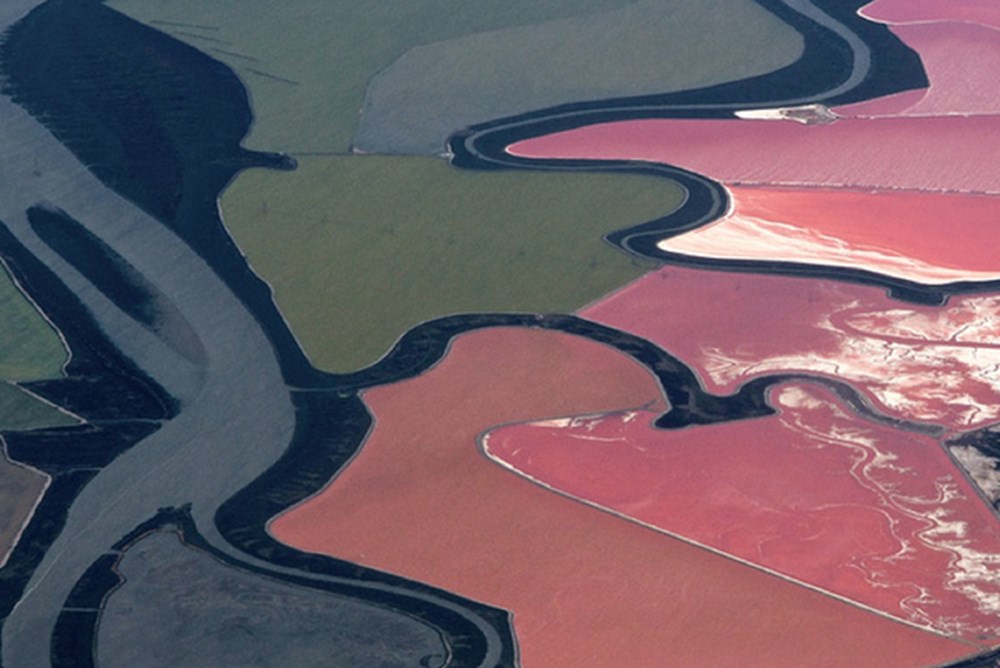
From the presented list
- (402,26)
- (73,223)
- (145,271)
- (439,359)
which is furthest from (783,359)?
(402,26)

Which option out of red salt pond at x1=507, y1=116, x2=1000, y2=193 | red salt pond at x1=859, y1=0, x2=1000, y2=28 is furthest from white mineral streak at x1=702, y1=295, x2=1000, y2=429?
red salt pond at x1=859, y1=0, x2=1000, y2=28

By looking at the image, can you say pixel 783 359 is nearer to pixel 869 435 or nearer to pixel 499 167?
pixel 869 435

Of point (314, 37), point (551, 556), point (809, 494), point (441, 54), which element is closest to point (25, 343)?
point (551, 556)

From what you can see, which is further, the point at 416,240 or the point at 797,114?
the point at 797,114

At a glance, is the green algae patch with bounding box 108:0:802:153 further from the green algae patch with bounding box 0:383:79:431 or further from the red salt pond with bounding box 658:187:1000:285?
the green algae patch with bounding box 0:383:79:431

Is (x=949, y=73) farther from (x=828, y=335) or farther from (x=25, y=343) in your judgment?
(x=25, y=343)

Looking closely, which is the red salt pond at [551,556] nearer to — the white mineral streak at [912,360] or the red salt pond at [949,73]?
the white mineral streak at [912,360]
